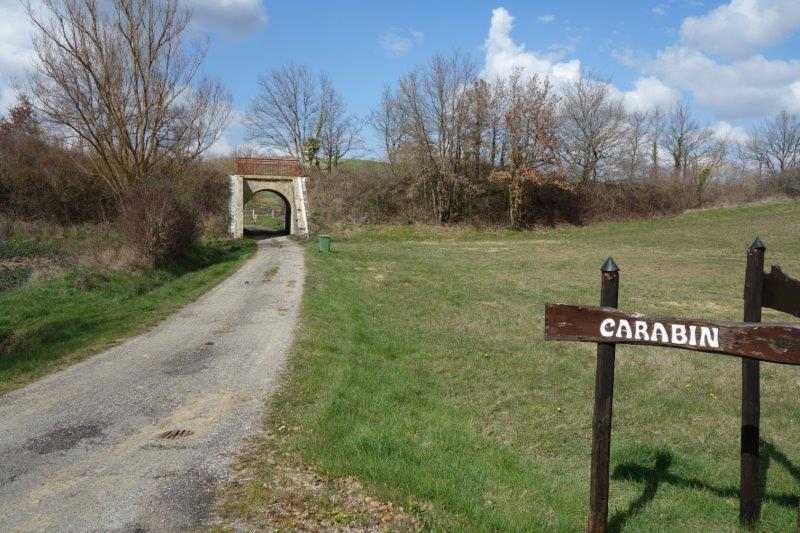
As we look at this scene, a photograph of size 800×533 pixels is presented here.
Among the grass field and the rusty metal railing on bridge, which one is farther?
the rusty metal railing on bridge

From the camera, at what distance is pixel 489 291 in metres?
17.7

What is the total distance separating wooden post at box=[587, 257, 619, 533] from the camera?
4379mm

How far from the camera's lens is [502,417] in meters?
7.59

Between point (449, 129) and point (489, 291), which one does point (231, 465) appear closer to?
point (489, 291)

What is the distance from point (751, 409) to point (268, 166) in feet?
117

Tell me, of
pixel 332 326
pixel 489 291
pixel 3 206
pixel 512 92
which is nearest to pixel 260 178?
pixel 3 206

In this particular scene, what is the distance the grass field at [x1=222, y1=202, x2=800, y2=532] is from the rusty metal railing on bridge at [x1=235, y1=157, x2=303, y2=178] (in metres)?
21.5

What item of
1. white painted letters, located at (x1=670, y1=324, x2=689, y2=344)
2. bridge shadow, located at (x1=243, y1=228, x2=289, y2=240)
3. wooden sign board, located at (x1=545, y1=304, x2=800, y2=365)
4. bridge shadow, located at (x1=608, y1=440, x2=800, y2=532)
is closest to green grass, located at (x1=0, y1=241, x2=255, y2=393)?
wooden sign board, located at (x1=545, y1=304, x2=800, y2=365)

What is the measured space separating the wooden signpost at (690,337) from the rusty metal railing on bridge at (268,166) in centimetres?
3439

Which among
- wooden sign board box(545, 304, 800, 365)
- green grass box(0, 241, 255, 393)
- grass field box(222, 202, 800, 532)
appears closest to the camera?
wooden sign board box(545, 304, 800, 365)

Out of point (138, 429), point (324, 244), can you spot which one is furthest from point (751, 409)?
point (324, 244)

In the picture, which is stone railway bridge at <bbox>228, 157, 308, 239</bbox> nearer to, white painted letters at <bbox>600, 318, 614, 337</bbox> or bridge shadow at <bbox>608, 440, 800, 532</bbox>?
bridge shadow at <bbox>608, 440, 800, 532</bbox>

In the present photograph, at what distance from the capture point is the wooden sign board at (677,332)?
3.87 m

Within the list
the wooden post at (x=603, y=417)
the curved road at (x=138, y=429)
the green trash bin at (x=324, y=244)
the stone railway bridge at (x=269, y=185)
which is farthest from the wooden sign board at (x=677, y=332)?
the stone railway bridge at (x=269, y=185)
